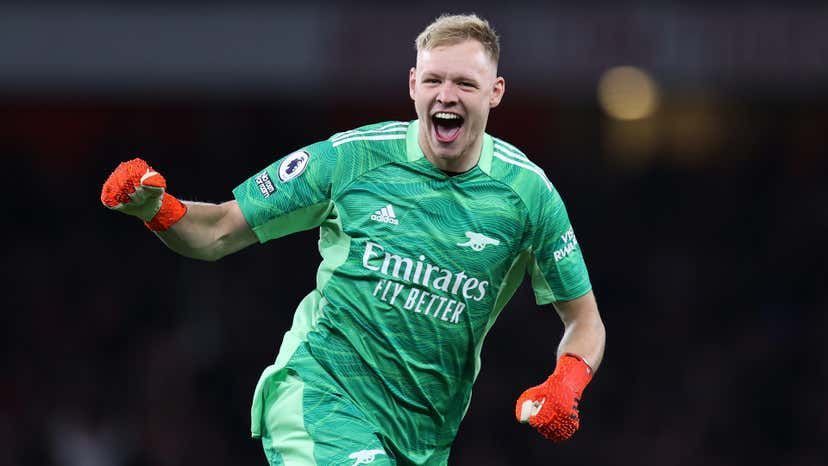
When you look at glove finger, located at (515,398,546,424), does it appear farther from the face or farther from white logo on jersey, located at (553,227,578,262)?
the face

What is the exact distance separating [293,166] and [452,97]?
552mm

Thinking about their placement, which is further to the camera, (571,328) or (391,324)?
(571,328)

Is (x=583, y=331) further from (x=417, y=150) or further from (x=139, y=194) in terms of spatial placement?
(x=139, y=194)

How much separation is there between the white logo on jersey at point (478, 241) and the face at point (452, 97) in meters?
0.23

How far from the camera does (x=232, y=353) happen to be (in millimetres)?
10570

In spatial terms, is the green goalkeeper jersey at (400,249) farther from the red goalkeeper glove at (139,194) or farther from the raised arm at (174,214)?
the red goalkeeper glove at (139,194)

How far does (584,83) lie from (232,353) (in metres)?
3.46

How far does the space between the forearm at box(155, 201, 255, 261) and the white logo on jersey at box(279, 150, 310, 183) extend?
0.18m

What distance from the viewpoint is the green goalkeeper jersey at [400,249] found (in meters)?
4.25

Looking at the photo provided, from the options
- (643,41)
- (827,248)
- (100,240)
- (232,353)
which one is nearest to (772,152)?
(827,248)

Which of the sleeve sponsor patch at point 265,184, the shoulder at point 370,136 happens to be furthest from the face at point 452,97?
the sleeve sponsor patch at point 265,184

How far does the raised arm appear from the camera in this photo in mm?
3949

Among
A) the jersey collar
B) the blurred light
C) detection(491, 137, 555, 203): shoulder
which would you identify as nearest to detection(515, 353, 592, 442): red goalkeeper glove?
detection(491, 137, 555, 203): shoulder

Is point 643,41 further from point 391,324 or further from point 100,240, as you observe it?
point 391,324
